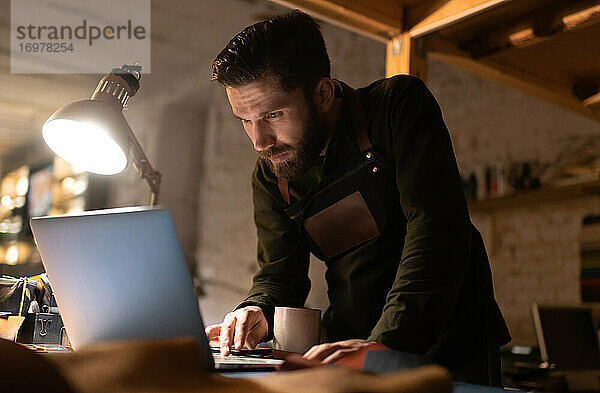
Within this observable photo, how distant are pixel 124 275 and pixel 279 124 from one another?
3.08 feet

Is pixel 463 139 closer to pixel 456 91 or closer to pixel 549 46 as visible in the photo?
pixel 456 91

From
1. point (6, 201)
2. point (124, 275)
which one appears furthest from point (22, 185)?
point (124, 275)

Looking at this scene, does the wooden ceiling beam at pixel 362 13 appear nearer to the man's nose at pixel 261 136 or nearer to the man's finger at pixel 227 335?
the man's nose at pixel 261 136

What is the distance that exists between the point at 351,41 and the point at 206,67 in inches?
41.4

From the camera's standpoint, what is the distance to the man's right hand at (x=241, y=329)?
1.18 meters

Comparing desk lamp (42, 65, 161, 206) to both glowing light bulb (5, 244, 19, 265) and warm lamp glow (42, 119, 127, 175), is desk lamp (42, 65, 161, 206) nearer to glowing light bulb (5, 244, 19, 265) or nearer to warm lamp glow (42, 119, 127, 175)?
warm lamp glow (42, 119, 127, 175)

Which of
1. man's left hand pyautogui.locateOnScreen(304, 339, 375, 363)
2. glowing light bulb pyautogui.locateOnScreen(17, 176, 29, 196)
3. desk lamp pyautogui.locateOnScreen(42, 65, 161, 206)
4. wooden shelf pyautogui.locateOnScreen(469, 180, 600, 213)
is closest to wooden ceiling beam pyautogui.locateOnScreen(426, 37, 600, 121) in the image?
wooden shelf pyautogui.locateOnScreen(469, 180, 600, 213)

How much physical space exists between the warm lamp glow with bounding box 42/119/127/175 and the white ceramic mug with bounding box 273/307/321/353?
598 mm

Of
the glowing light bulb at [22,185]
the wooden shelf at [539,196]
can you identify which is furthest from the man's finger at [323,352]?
the glowing light bulb at [22,185]

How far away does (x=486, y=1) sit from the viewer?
1.98m

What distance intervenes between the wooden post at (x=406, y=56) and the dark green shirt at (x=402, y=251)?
666 millimetres

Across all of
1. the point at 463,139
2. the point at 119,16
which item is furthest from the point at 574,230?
the point at 119,16

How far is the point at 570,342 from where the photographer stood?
10.4 feet

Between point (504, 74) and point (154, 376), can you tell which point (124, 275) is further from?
point (504, 74)
